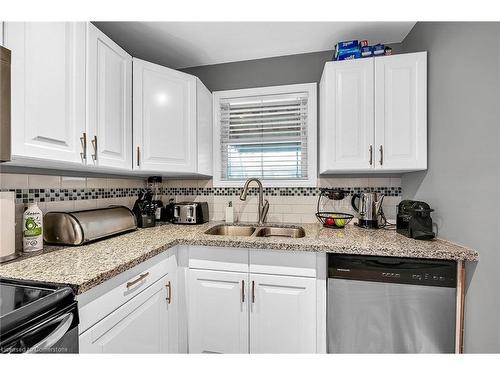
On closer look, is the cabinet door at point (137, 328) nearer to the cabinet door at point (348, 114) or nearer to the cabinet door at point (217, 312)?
the cabinet door at point (217, 312)

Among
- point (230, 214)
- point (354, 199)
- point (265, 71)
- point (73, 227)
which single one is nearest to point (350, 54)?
point (265, 71)

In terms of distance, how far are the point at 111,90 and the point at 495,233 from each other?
2041 mm

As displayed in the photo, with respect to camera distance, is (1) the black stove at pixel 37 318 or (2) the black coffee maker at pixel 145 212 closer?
(1) the black stove at pixel 37 318

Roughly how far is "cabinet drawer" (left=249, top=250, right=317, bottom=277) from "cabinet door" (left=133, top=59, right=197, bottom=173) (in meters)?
0.86

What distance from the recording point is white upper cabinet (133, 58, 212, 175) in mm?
1610

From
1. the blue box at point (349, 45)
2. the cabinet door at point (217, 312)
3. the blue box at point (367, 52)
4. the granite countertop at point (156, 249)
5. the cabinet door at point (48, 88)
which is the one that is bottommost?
the cabinet door at point (217, 312)

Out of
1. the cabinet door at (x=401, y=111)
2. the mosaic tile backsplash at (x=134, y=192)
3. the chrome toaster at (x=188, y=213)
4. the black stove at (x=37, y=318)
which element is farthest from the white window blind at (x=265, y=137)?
the black stove at (x=37, y=318)

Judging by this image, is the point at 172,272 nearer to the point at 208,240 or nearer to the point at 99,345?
the point at 208,240

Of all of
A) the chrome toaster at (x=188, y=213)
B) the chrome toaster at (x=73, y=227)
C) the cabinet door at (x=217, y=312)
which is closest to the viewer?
the chrome toaster at (x=73, y=227)

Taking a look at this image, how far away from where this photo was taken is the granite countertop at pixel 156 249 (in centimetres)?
92

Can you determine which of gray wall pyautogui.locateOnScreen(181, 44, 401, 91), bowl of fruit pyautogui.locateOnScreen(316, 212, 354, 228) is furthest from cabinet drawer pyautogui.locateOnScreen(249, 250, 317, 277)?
gray wall pyautogui.locateOnScreen(181, 44, 401, 91)

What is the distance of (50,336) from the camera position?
696 millimetres

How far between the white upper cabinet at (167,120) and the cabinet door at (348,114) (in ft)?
3.20

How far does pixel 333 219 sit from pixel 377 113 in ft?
2.58
